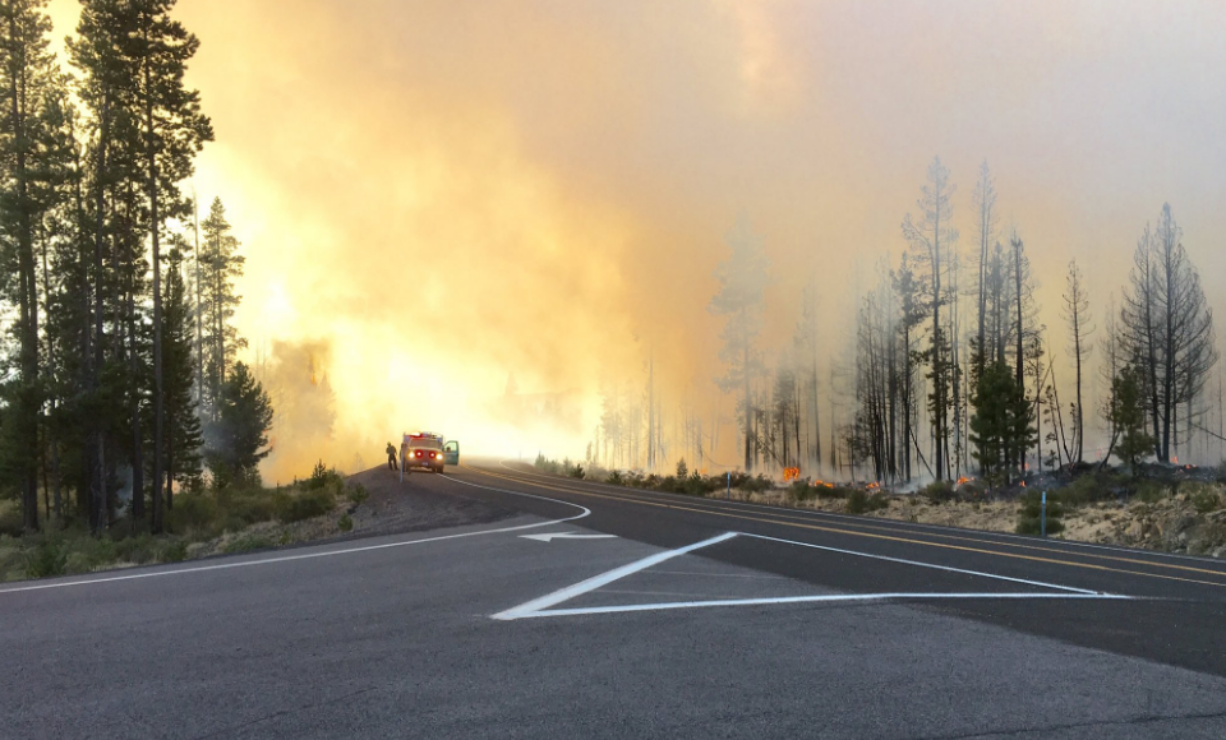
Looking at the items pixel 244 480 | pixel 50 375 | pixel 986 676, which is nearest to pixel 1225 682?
pixel 986 676

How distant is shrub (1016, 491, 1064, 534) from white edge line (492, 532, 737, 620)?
14.3 meters

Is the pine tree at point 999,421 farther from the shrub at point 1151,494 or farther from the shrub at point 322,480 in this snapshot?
the shrub at point 322,480

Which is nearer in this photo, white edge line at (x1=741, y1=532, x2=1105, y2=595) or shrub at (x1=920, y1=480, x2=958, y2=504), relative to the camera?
white edge line at (x1=741, y1=532, x2=1105, y2=595)

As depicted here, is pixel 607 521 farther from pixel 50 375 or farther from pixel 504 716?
pixel 50 375

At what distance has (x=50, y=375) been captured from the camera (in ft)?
108

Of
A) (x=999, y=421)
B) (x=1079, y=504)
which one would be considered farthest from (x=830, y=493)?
(x=999, y=421)

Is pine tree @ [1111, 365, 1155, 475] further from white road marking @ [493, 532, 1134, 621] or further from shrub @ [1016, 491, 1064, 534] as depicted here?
white road marking @ [493, 532, 1134, 621]

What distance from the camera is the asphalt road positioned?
400cm

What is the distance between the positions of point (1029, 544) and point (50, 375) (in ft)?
120

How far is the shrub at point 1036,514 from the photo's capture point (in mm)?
21881

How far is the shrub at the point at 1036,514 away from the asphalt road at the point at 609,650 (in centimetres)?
1200

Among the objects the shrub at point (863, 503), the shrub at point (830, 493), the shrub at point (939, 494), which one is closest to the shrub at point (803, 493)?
the shrub at point (830, 493)

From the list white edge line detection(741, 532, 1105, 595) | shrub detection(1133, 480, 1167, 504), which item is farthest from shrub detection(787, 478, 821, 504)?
white edge line detection(741, 532, 1105, 595)

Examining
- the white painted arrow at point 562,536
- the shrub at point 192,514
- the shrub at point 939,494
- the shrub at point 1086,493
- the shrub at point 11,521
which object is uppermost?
the white painted arrow at point 562,536
